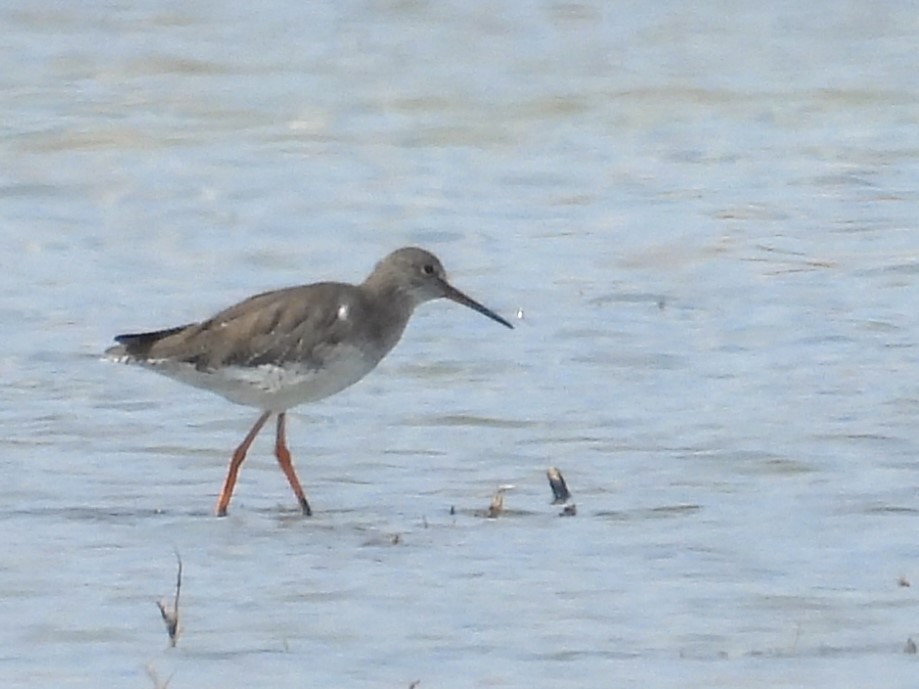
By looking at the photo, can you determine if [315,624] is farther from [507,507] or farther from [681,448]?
[681,448]

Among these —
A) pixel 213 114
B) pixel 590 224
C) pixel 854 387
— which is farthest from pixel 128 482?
pixel 213 114

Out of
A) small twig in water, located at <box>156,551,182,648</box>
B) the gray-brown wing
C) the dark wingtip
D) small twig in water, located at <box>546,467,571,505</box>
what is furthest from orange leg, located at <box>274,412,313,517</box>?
small twig in water, located at <box>156,551,182,648</box>

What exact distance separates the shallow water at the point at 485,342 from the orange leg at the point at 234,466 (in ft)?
0.21

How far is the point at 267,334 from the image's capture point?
8.88 meters

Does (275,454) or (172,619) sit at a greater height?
(172,619)

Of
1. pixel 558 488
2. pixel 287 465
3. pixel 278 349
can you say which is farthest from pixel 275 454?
pixel 558 488

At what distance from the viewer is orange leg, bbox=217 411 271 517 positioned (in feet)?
27.5

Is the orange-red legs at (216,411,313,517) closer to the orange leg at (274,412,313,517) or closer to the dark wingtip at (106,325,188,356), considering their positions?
the orange leg at (274,412,313,517)

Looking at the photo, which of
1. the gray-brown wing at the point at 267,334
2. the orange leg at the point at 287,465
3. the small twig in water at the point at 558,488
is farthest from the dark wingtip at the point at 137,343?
the small twig in water at the point at 558,488

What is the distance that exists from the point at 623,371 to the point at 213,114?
6170 mm

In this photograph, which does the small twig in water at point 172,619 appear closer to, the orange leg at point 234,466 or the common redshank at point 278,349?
the orange leg at point 234,466

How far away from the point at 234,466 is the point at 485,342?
2.41 m

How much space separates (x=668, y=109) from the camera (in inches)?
623

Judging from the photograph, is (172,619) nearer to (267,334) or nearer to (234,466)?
(234,466)
